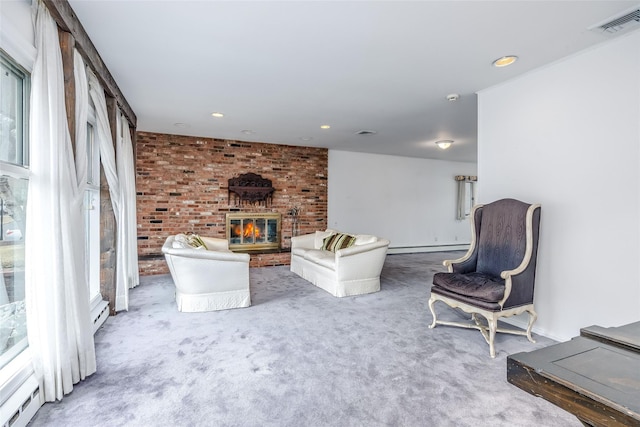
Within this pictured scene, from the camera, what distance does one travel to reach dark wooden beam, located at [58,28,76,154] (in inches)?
Answer: 86.0

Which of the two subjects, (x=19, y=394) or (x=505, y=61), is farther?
(x=505, y=61)

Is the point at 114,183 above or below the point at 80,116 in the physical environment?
below

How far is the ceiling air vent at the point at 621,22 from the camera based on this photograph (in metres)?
2.13

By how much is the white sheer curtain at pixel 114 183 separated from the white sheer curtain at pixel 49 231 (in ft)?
3.23

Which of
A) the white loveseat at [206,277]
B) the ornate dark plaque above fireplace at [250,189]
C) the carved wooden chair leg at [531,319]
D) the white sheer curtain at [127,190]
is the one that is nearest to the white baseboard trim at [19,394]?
the white loveseat at [206,277]

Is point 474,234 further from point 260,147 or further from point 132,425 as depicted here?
point 260,147

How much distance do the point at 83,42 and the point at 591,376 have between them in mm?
3344

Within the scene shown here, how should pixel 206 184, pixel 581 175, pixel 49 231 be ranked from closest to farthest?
pixel 49 231 → pixel 581 175 → pixel 206 184

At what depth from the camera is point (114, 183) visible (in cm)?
357

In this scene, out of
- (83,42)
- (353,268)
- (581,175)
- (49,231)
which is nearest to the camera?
(49,231)

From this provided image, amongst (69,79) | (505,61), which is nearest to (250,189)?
(69,79)

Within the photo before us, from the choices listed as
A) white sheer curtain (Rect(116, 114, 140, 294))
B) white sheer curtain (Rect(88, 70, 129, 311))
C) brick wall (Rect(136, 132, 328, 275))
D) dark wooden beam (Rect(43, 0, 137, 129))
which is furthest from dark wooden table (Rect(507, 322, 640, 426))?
brick wall (Rect(136, 132, 328, 275))

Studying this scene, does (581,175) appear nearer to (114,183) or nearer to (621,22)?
(621,22)

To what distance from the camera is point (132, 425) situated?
5.73 feet
